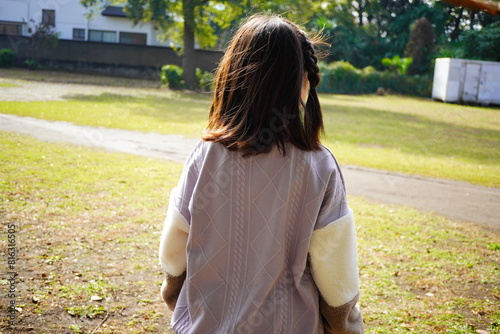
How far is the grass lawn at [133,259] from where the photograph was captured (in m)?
3.64

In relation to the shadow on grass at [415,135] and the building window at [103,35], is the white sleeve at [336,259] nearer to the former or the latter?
the shadow on grass at [415,135]

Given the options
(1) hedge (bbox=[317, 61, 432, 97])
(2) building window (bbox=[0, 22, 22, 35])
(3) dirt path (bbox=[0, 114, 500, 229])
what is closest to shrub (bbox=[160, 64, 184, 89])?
(1) hedge (bbox=[317, 61, 432, 97])

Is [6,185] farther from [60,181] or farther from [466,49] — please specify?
[466,49]

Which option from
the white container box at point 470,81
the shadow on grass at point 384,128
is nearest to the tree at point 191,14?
the shadow on grass at point 384,128

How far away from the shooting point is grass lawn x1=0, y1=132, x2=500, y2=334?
→ 11.9ft

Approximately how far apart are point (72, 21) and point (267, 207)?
1783 cm

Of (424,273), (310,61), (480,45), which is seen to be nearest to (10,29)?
(424,273)

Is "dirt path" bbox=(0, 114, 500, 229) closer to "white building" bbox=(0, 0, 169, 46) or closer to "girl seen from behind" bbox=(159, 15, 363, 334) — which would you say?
"white building" bbox=(0, 0, 169, 46)

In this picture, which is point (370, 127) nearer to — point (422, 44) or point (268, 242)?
point (268, 242)

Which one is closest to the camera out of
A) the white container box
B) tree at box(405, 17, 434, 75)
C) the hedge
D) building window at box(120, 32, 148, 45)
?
the white container box

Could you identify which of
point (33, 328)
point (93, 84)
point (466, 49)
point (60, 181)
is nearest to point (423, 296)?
point (33, 328)

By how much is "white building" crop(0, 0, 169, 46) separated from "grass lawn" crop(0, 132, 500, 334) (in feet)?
7.72

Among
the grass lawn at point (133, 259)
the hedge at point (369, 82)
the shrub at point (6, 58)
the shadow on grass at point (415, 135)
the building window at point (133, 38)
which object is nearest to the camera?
the grass lawn at point (133, 259)

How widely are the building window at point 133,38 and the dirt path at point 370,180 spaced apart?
1863 centimetres
